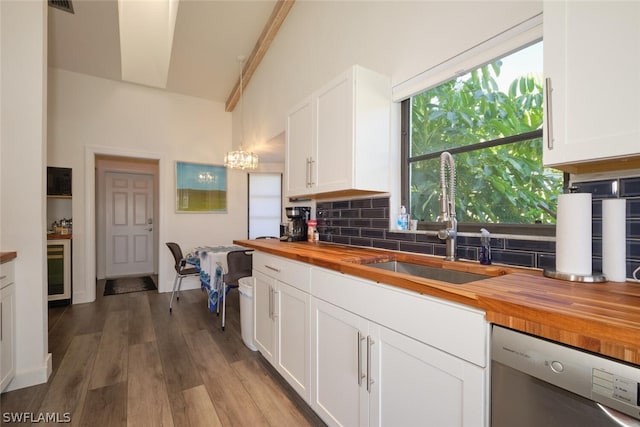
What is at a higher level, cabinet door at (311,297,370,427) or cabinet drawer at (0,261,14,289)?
cabinet drawer at (0,261,14,289)

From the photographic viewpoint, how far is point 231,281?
2.98 m

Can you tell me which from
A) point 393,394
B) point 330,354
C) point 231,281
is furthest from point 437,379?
point 231,281

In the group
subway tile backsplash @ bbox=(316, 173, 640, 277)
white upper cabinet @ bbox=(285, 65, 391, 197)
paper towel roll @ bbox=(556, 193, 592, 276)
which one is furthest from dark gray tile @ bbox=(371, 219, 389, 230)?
paper towel roll @ bbox=(556, 193, 592, 276)

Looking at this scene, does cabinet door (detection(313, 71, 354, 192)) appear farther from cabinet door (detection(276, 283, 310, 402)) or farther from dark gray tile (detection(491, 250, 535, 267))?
dark gray tile (detection(491, 250, 535, 267))

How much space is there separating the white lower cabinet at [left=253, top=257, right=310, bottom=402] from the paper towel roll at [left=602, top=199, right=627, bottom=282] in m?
1.27

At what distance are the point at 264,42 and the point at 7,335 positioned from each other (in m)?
3.51

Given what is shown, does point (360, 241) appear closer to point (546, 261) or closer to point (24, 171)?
point (546, 261)

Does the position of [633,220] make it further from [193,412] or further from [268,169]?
[268,169]

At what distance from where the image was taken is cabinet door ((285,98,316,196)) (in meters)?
2.20

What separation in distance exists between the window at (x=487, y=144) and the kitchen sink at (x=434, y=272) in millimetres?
290

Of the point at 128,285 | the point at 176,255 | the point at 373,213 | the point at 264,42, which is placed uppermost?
the point at 264,42

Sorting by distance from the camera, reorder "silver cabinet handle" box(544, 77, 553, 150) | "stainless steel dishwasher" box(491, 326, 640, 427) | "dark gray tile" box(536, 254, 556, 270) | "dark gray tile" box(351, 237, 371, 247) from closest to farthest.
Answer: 1. "stainless steel dishwasher" box(491, 326, 640, 427)
2. "silver cabinet handle" box(544, 77, 553, 150)
3. "dark gray tile" box(536, 254, 556, 270)
4. "dark gray tile" box(351, 237, 371, 247)

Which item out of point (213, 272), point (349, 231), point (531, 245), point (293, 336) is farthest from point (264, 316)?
point (531, 245)

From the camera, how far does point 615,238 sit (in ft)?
3.18
